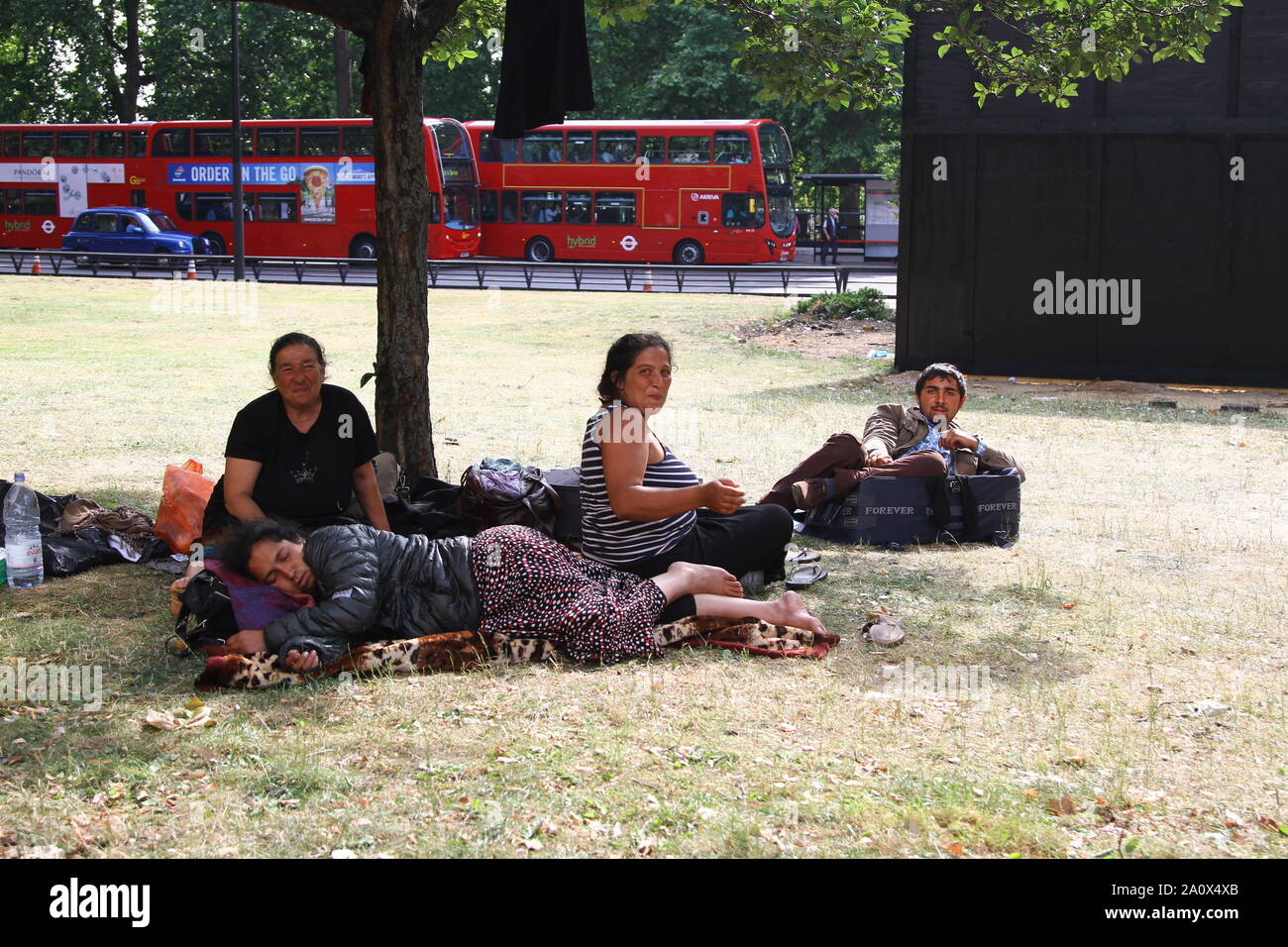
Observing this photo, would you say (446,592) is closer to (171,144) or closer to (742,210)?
(742,210)

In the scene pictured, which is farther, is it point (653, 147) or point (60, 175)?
point (60, 175)

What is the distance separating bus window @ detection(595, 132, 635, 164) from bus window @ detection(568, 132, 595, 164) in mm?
287

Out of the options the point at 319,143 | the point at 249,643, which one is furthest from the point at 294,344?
the point at 319,143

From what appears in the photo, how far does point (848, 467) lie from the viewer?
7.48 meters

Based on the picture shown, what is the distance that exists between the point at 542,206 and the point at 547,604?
32.3 m

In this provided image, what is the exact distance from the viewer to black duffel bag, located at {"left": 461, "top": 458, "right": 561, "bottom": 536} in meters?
6.63

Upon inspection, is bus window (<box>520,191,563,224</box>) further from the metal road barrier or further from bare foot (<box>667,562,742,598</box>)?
bare foot (<box>667,562,742,598</box>)

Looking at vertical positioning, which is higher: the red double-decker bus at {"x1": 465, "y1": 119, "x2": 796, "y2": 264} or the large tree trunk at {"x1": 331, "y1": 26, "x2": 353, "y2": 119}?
the large tree trunk at {"x1": 331, "y1": 26, "x2": 353, "y2": 119}

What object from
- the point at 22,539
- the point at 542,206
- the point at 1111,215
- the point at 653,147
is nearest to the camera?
the point at 22,539

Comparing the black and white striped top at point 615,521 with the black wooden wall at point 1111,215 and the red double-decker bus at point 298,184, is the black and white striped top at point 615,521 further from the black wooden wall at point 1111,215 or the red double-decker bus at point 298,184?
the red double-decker bus at point 298,184

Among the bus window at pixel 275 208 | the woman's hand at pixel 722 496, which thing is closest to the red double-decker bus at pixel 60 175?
the bus window at pixel 275 208

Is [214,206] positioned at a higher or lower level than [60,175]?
lower

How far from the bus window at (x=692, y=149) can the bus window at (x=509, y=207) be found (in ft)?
15.7

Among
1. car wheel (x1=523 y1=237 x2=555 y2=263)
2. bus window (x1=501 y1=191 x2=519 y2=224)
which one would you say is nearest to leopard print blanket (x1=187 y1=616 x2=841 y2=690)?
car wheel (x1=523 y1=237 x2=555 y2=263)
